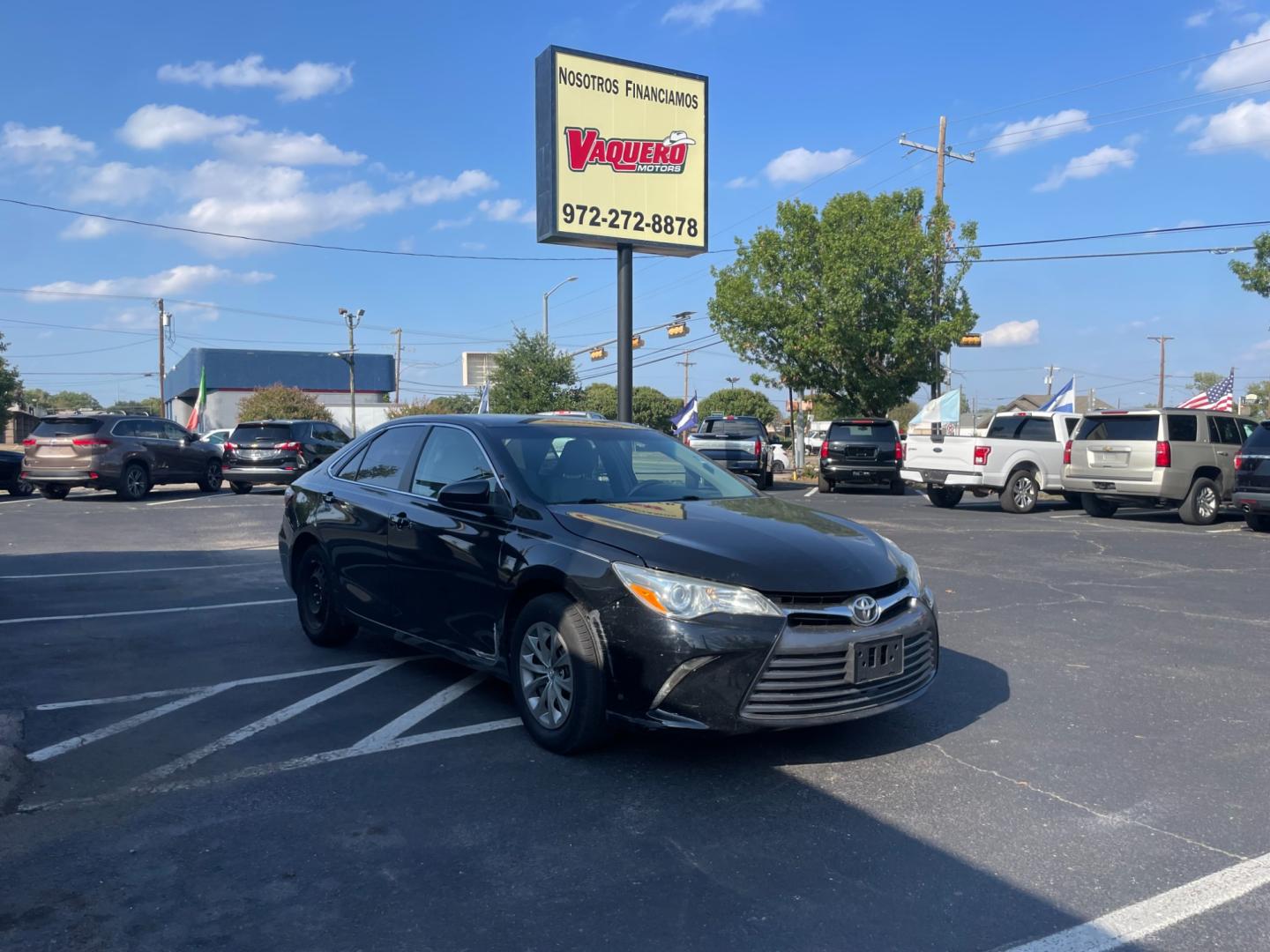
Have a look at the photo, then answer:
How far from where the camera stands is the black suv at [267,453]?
2134cm

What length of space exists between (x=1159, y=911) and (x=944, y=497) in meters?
16.2

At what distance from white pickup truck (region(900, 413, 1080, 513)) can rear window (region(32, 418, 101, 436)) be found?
50.5 feet

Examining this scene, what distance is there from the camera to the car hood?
14.1ft

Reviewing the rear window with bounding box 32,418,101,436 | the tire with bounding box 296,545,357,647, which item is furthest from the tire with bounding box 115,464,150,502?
the tire with bounding box 296,545,357,647

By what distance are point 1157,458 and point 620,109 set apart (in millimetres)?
11654

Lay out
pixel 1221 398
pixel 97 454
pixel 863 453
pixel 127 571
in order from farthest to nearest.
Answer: pixel 1221 398 → pixel 863 453 → pixel 97 454 → pixel 127 571

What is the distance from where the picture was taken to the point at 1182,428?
15.6 metres

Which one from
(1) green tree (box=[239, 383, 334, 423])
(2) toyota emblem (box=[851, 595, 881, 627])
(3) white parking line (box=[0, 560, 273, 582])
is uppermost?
(1) green tree (box=[239, 383, 334, 423])

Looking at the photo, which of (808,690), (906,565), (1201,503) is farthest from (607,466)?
(1201,503)

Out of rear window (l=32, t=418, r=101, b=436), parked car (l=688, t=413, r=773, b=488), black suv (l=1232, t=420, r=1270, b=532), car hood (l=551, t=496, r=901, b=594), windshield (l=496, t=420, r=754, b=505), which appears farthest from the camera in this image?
parked car (l=688, t=413, r=773, b=488)

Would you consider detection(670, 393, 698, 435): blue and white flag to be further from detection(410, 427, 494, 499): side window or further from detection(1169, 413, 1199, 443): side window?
detection(410, 427, 494, 499): side window

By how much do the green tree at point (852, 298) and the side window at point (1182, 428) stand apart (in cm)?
1453

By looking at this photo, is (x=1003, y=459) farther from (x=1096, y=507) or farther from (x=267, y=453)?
(x=267, y=453)

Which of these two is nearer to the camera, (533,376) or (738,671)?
(738,671)
